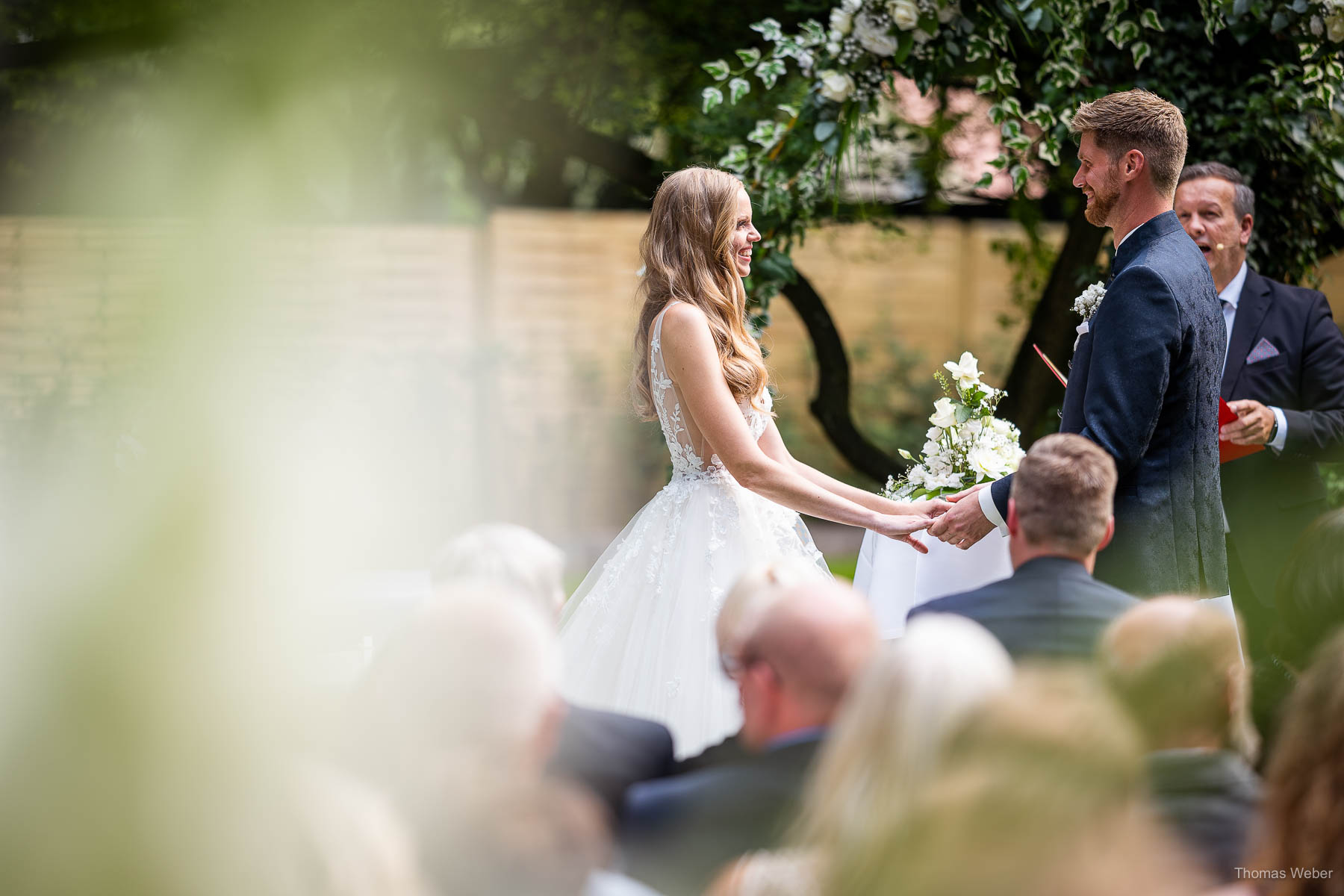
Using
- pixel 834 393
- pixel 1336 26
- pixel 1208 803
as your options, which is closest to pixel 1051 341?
pixel 834 393

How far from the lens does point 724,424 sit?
2734 mm

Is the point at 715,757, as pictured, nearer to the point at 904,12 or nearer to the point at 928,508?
the point at 928,508

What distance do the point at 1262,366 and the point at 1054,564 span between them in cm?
204

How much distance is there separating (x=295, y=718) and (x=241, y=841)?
0.23 meters

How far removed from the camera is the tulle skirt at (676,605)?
8.68 feet

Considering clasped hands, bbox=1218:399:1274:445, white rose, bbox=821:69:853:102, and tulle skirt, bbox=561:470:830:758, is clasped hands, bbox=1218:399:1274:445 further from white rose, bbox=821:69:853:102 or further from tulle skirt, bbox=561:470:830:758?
white rose, bbox=821:69:853:102

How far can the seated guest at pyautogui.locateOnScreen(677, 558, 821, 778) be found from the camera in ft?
5.24

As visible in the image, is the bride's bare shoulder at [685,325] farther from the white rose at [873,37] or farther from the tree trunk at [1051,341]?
the tree trunk at [1051,341]

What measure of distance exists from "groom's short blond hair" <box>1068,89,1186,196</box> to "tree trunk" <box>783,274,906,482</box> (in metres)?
3.29

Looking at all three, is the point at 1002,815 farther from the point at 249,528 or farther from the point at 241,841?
the point at 249,528

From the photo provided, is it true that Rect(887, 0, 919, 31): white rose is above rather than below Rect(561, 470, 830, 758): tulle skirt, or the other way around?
above

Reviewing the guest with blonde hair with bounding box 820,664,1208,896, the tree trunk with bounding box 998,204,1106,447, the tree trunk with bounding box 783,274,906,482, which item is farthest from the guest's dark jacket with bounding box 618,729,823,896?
the tree trunk with bounding box 783,274,906,482

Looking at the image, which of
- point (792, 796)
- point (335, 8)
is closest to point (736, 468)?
point (792, 796)

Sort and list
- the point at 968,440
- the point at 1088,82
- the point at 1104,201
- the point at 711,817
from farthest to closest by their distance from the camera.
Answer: the point at 1088,82
the point at 968,440
the point at 1104,201
the point at 711,817
